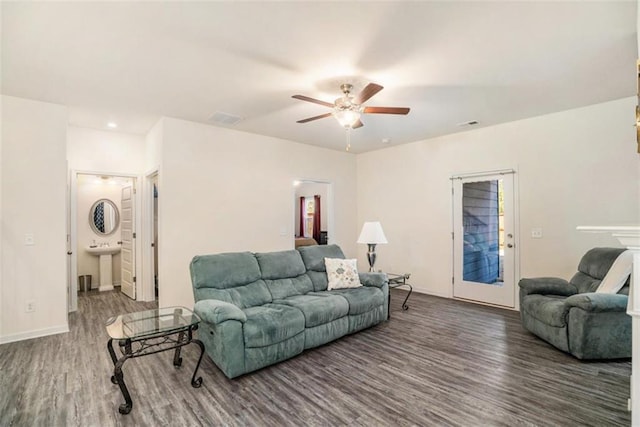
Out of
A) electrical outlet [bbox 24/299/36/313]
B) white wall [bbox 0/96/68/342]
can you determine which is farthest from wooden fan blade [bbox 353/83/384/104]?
electrical outlet [bbox 24/299/36/313]

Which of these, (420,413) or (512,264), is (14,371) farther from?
(512,264)

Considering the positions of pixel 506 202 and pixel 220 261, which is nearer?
pixel 220 261

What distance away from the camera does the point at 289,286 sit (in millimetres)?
3840

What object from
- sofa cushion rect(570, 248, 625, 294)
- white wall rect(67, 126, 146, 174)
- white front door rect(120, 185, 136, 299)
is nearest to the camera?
sofa cushion rect(570, 248, 625, 294)

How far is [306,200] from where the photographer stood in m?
10.2

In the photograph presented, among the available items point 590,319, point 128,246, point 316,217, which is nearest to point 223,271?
point 128,246

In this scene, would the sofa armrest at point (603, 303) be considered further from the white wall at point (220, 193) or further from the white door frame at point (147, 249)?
the white door frame at point (147, 249)

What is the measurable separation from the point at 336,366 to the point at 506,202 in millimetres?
3584

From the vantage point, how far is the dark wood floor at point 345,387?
2160mm

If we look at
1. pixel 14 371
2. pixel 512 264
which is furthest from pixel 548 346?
pixel 14 371

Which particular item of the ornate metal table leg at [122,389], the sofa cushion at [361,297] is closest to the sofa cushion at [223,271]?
the sofa cushion at [361,297]

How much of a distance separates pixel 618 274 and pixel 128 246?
6.79 meters

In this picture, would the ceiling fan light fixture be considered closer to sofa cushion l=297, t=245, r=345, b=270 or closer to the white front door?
sofa cushion l=297, t=245, r=345, b=270

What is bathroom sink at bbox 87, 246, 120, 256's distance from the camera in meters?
5.92
